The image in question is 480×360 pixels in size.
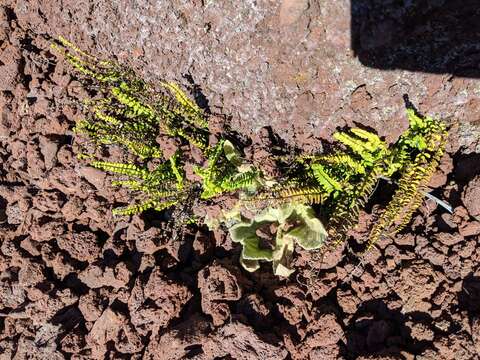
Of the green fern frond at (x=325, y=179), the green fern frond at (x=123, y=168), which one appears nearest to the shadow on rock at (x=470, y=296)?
the green fern frond at (x=325, y=179)

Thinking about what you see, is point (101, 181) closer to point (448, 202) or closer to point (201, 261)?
point (201, 261)

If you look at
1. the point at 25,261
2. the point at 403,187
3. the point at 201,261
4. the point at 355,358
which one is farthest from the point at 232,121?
the point at 25,261

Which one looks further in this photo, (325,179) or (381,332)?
(325,179)

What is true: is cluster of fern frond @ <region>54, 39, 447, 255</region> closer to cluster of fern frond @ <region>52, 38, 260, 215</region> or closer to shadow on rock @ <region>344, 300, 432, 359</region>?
cluster of fern frond @ <region>52, 38, 260, 215</region>

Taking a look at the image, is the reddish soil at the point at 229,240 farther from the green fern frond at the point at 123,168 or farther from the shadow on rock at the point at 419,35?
the green fern frond at the point at 123,168

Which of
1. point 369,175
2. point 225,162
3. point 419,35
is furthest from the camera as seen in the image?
point 225,162

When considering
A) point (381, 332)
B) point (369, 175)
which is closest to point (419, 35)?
point (369, 175)

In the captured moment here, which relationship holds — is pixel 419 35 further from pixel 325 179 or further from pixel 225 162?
pixel 225 162
